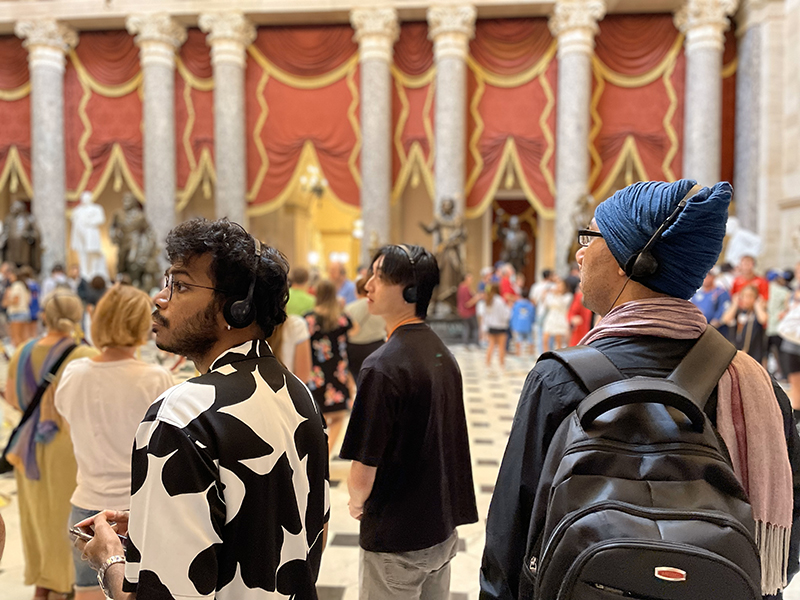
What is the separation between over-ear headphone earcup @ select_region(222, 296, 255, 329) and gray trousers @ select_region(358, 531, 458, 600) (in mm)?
1028

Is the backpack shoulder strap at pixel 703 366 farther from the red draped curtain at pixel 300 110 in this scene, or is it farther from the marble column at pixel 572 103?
the red draped curtain at pixel 300 110

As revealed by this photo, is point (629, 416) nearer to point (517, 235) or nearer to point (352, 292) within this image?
point (352, 292)

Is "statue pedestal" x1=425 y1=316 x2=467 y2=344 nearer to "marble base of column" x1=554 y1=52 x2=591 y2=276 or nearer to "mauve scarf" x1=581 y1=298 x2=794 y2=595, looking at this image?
"marble base of column" x1=554 y1=52 x2=591 y2=276

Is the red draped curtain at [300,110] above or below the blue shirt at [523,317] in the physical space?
above

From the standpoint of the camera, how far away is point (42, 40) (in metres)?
16.0

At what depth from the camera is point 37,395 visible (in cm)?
269

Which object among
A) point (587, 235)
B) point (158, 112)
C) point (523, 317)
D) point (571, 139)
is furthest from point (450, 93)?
point (587, 235)

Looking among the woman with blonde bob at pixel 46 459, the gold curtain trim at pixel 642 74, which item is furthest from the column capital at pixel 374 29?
the woman with blonde bob at pixel 46 459

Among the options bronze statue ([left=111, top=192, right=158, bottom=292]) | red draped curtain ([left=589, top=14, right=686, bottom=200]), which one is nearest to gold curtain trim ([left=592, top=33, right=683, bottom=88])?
red draped curtain ([left=589, top=14, right=686, bottom=200])

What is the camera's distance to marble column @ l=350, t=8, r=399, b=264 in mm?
15406

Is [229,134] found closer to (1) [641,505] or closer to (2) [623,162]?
(2) [623,162]

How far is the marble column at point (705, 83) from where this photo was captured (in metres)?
14.6

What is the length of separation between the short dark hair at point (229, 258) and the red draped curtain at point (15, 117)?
1786 cm

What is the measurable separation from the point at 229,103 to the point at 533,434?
16.2m
